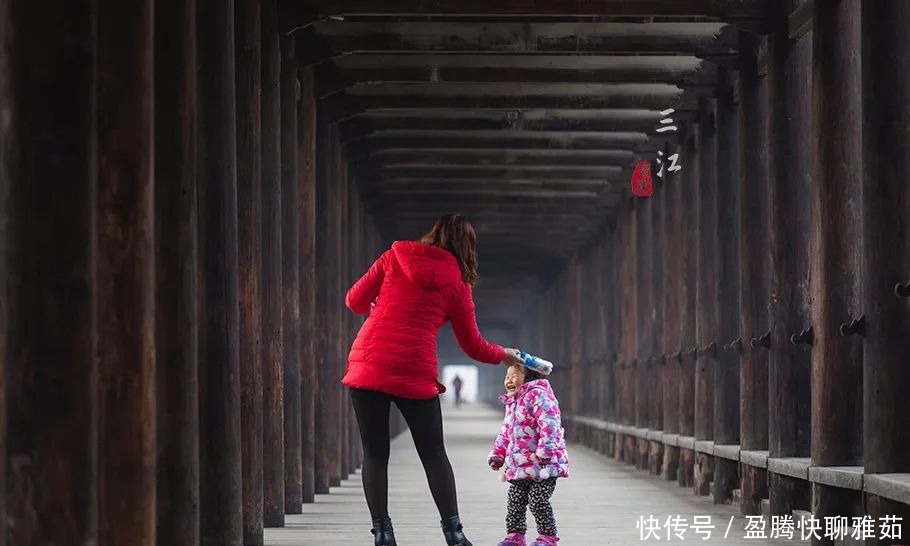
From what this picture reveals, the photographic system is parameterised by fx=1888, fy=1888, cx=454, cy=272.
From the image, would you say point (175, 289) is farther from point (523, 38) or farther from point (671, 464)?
point (671, 464)

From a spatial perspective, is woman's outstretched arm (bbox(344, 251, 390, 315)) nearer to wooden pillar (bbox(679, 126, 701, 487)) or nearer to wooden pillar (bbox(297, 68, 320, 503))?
wooden pillar (bbox(297, 68, 320, 503))

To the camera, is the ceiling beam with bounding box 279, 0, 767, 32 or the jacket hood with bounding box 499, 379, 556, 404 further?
the ceiling beam with bounding box 279, 0, 767, 32

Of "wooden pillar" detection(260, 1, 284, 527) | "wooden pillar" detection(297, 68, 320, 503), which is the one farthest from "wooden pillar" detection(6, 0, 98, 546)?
"wooden pillar" detection(297, 68, 320, 503)

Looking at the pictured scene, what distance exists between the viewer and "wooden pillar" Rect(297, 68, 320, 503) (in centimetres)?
1384

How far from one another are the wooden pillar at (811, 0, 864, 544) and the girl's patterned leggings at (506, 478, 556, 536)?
4.69 ft

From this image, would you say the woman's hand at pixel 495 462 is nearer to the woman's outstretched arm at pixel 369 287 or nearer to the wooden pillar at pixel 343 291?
the woman's outstretched arm at pixel 369 287

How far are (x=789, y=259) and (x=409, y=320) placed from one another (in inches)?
159

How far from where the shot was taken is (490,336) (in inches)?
2511

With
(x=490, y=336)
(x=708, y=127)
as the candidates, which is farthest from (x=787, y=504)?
(x=490, y=336)

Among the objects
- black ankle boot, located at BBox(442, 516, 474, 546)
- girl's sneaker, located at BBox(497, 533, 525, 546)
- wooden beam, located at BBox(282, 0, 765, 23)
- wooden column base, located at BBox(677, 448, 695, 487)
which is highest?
wooden beam, located at BBox(282, 0, 765, 23)

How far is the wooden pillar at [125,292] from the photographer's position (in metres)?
6.89

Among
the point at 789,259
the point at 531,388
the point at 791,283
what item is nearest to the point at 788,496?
the point at 791,283

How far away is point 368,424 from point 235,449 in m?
1.17

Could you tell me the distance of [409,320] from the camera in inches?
322
